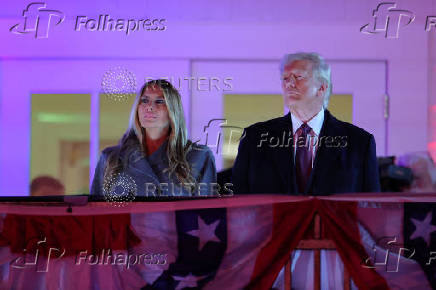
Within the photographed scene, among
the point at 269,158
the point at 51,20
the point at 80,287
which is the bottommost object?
the point at 80,287

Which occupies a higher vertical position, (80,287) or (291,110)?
(291,110)

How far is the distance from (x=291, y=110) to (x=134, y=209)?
93 cm

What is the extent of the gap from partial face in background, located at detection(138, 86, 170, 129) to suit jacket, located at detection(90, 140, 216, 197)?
12cm

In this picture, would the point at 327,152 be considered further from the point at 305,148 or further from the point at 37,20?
the point at 37,20

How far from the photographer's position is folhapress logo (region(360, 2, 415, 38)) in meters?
3.11

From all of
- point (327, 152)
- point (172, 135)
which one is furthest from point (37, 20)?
point (327, 152)

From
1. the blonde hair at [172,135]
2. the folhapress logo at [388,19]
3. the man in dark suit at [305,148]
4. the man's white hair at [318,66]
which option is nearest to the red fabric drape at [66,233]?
the blonde hair at [172,135]

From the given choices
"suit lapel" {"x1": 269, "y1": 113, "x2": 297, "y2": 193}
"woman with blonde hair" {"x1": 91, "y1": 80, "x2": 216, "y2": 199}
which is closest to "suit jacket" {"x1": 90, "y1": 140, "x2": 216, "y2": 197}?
"woman with blonde hair" {"x1": 91, "y1": 80, "x2": 216, "y2": 199}

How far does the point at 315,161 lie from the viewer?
10.1ft

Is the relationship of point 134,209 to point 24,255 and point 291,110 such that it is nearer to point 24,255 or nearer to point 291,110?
point 24,255

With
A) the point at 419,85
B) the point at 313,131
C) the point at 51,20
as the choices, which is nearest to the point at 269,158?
the point at 313,131

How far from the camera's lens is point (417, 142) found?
120 inches

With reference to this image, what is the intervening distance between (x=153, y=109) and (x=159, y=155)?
9.4 inches

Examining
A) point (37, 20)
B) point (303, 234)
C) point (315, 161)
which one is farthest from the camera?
point (37, 20)
